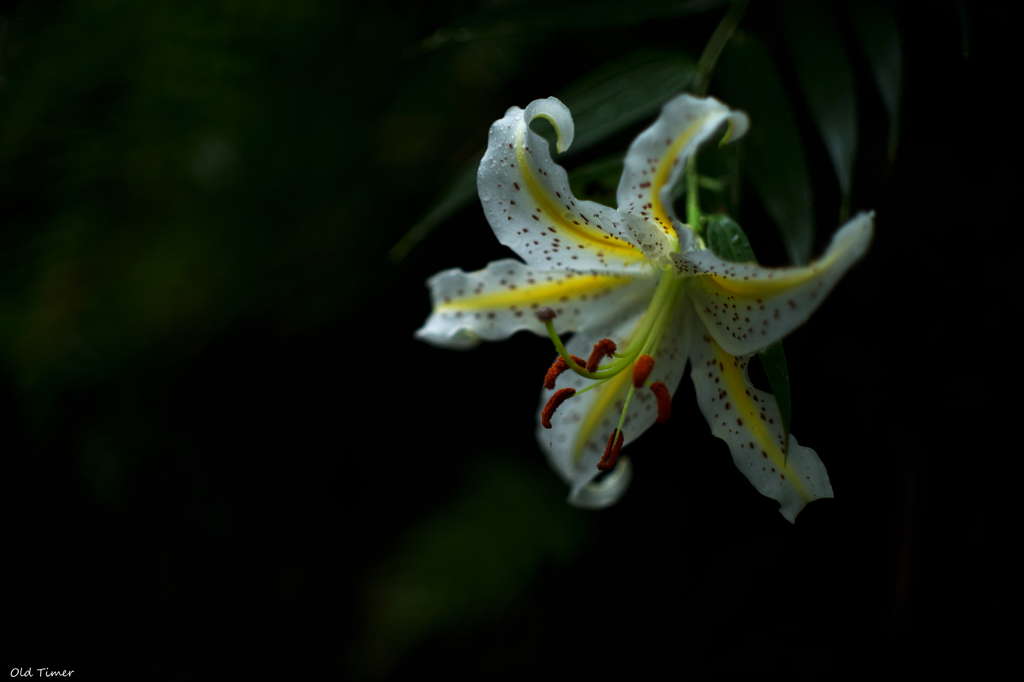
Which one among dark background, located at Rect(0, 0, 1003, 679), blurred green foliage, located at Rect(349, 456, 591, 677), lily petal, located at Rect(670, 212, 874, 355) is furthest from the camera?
blurred green foliage, located at Rect(349, 456, 591, 677)

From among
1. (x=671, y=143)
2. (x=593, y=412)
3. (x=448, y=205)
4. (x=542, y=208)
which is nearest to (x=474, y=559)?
(x=593, y=412)

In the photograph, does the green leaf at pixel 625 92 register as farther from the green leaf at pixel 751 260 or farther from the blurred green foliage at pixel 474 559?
the blurred green foliage at pixel 474 559

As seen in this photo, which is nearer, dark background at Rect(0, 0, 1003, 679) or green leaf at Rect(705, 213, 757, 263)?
green leaf at Rect(705, 213, 757, 263)

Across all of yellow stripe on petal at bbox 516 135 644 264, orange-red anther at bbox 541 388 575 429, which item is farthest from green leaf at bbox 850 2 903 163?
orange-red anther at bbox 541 388 575 429

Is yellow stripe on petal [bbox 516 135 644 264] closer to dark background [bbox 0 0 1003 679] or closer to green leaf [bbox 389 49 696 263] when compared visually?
green leaf [bbox 389 49 696 263]

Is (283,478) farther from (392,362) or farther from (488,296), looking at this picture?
(488,296)

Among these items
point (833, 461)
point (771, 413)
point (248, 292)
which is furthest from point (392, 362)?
point (771, 413)

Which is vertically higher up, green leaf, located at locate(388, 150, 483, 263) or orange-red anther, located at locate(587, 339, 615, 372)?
green leaf, located at locate(388, 150, 483, 263)

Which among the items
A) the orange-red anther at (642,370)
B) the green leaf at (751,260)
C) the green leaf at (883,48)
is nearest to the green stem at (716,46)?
the green leaf at (883,48)
